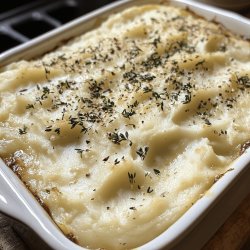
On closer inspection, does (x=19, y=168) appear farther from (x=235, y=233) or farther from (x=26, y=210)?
(x=235, y=233)

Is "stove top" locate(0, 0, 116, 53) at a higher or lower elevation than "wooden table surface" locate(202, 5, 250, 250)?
lower

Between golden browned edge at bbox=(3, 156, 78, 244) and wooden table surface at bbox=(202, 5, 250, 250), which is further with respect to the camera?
wooden table surface at bbox=(202, 5, 250, 250)

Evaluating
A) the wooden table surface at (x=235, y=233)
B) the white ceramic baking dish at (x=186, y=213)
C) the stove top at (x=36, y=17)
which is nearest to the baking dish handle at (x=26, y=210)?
the white ceramic baking dish at (x=186, y=213)

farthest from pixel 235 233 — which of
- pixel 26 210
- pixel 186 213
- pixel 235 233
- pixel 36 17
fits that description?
pixel 36 17

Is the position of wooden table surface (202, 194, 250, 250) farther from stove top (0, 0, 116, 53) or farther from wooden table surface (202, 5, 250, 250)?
stove top (0, 0, 116, 53)

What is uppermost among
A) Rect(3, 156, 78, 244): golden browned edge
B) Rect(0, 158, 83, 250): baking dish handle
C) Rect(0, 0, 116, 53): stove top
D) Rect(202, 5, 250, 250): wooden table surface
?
Rect(0, 158, 83, 250): baking dish handle

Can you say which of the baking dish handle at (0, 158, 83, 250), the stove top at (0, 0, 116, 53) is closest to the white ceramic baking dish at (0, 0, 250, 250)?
the baking dish handle at (0, 158, 83, 250)

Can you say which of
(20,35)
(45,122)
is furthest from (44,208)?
(20,35)

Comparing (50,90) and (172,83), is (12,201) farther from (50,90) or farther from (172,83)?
(172,83)

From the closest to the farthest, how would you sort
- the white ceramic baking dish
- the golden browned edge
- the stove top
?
1. the white ceramic baking dish
2. the golden browned edge
3. the stove top
